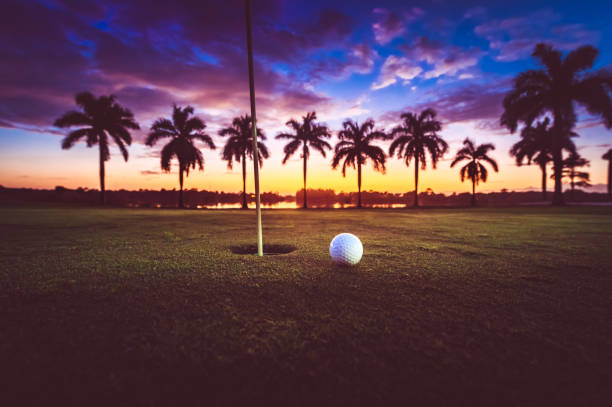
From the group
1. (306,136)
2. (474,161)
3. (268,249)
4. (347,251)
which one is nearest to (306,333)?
(347,251)

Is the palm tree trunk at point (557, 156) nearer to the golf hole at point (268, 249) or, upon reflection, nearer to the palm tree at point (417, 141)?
the palm tree at point (417, 141)

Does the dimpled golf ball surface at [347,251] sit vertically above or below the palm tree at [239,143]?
below

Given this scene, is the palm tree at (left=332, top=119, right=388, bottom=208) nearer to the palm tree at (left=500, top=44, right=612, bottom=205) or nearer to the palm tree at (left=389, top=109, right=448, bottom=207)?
the palm tree at (left=389, top=109, right=448, bottom=207)

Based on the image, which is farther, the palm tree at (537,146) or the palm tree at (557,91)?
the palm tree at (537,146)

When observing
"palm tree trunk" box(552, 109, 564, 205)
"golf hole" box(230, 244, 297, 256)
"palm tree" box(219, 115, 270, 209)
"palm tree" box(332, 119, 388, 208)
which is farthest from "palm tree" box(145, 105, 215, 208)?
"palm tree trunk" box(552, 109, 564, 205)

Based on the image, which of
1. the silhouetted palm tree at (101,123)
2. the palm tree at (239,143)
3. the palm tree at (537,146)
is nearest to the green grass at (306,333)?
the palm tree at (239,143)

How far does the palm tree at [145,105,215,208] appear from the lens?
3325 centimetres

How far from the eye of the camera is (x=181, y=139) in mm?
34250

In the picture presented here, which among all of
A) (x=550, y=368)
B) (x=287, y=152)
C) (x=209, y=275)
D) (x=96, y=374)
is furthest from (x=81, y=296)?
(x=287, y=152)

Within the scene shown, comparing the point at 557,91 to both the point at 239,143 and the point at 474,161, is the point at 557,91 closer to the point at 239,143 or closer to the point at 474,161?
the point at 474,161

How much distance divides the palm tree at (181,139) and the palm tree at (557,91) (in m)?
35.3

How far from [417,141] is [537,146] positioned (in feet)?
70.3

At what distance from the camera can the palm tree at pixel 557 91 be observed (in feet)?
87.4

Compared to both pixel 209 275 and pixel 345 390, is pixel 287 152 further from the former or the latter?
pixel 345 390
